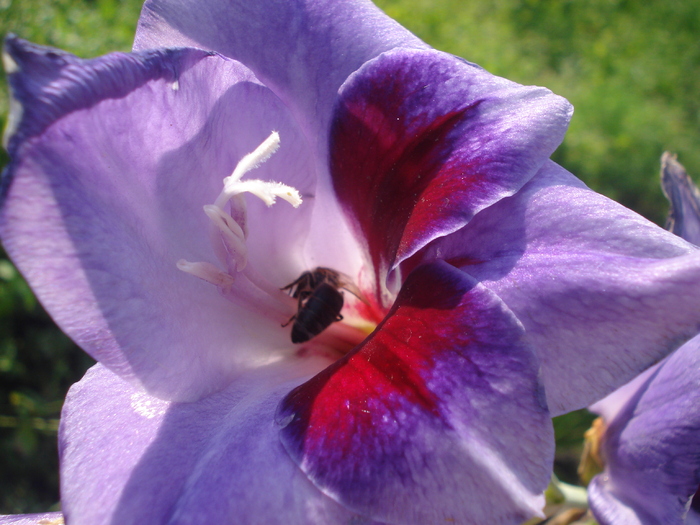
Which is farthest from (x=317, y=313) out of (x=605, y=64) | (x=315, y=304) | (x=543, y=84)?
(x=605, y=64)

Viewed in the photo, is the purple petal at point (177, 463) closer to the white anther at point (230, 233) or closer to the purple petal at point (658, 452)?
the white anther at point (230, 233)

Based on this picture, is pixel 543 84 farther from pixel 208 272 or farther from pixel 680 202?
pixel 208 272

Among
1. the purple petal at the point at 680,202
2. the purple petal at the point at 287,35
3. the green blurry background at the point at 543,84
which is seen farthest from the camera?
the green blurry background at the point at 543,84

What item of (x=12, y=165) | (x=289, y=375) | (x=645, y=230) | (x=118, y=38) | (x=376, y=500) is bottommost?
(x=118, y=38)

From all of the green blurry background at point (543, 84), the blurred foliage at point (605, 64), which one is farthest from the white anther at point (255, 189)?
the blurred foliage at point (605, 64)

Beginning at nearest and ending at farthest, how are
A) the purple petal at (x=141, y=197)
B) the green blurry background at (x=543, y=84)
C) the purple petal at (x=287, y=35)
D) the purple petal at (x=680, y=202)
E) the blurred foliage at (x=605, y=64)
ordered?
the purple petal at (x=141, y=197) < the purple petal at (x=287, y=35) < the purple petal at (x=680, y=202) < the green blurry background at (x=543, y=84) < the blurred foliage at (x=605, y=64)

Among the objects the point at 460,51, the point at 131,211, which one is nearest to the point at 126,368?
the point at 131,211

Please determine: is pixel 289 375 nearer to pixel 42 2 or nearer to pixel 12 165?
pixel 12 165
